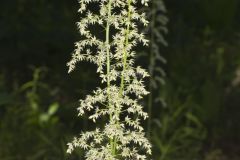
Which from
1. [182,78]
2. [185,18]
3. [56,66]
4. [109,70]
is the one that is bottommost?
[109,70]

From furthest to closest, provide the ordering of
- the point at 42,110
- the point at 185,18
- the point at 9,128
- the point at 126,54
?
the point at 185,18
the point at 42,110
the point at 9,128
the point at 126,54

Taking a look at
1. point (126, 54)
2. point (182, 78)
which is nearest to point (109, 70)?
point (126, 54)

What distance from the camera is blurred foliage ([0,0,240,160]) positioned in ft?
17.9

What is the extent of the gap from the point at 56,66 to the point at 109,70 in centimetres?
544

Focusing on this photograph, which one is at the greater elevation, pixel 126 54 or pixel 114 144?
pixel 126 54

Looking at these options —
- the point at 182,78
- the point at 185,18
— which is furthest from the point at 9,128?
the point at 185,18

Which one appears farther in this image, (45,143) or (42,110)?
(42,110)

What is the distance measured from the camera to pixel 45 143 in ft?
17.0

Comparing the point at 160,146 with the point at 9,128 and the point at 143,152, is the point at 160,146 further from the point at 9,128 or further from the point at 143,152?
the point at 9,128

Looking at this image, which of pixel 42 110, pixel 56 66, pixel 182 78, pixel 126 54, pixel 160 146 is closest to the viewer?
pixel 126 54

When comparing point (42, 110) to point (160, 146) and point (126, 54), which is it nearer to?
point (160, 146)

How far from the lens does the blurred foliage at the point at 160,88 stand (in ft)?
17.9

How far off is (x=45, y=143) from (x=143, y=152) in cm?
82

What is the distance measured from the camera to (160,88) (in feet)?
20.5
